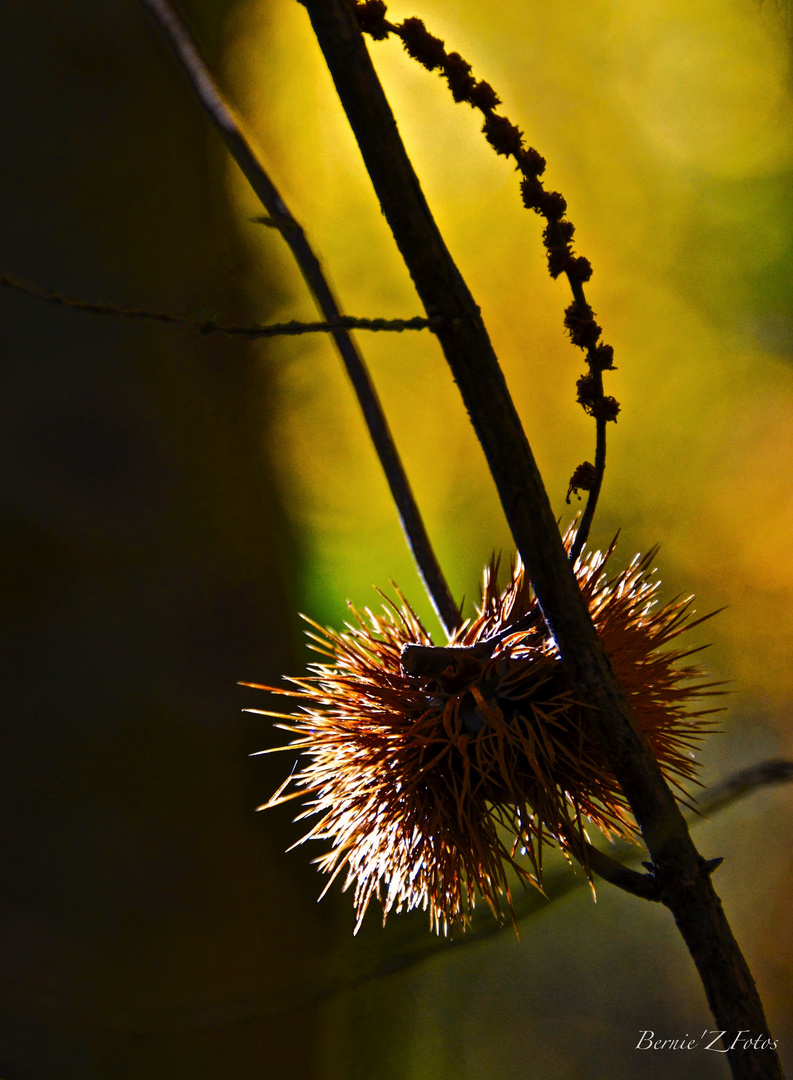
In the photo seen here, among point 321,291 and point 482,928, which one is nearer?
point 321,291

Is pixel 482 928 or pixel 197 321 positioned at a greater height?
pixel 197 321

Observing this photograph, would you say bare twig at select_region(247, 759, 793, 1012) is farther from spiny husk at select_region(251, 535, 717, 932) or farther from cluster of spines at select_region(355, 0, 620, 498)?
cluster of spines at select_region(355, 0, 620, 498)

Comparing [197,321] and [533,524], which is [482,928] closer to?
[533,524]

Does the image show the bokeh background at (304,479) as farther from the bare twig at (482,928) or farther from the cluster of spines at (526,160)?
the cluster of spines at (526,160)

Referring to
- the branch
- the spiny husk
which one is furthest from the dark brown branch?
the branch

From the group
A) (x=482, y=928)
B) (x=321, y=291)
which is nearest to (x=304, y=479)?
(x=321, y=291)

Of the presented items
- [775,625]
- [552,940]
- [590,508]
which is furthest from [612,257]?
[552,940]

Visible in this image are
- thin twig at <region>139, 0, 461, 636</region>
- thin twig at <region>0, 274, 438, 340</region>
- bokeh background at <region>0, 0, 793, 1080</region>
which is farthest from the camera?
bokeh background at <region>0, 0, 793, 1080</region>
